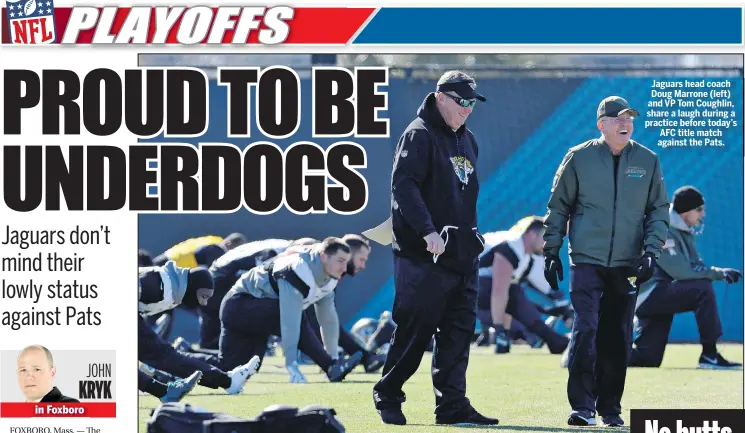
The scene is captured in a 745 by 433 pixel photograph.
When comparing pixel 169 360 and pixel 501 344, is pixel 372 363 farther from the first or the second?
pixel 169 360

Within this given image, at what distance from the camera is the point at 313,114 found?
784 cm

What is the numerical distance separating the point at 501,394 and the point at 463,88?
87.9 inches

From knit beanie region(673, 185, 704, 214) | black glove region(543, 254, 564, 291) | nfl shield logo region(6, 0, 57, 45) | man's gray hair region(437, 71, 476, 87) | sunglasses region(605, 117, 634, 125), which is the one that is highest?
nfl shield logo region(6, 0, 57, 45)

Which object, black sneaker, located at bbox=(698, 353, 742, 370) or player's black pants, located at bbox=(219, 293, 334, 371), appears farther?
black sneaker, located at bbox=(698, 353, 742, 370)

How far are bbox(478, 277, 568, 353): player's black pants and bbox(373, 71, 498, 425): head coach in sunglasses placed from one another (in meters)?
5.24

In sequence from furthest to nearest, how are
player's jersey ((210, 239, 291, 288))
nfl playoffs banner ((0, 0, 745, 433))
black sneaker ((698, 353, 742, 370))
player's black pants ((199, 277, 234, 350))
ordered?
1. player's black pants ((199, 277, 234, 350))
2. player's jersey ((210, 239, 291, 288))
3. black sneaker ((698, 353, 742, 370))
4. nfl playoffs banner ((0, 0, 745, 433))

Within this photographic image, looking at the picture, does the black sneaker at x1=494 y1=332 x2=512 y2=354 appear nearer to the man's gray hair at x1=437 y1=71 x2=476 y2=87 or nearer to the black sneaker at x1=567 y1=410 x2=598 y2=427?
the black sneaker at x1=567 y1=410 x2=598 y2=427

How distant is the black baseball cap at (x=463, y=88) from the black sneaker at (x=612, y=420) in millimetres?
1691

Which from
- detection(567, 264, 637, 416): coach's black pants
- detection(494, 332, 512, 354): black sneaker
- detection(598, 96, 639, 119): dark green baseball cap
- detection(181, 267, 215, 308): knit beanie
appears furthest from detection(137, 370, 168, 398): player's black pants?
detection(494, 332, 512, 354): black sneaker

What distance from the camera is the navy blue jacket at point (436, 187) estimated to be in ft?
25.7

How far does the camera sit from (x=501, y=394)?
9.34 m

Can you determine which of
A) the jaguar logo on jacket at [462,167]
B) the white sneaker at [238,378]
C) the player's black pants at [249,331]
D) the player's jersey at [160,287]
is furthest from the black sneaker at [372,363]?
the jaguar logo on jacket at [462,167]

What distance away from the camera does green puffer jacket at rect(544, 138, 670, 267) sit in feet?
26.2

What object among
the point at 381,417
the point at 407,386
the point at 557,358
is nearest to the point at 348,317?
the point at 557,358
